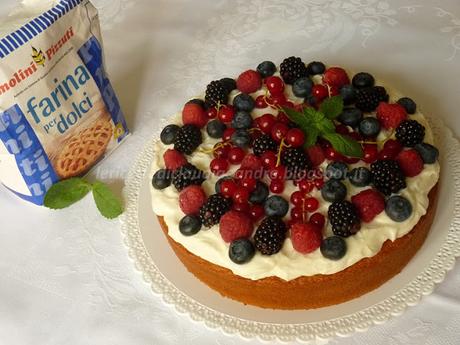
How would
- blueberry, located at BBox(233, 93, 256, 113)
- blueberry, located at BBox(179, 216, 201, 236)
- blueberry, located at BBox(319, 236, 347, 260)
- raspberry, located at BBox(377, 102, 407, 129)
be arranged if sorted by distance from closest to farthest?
1. blueberry, located at BBox(319, 236, 347, 260)
2. blueberry, located at BBox(179, 216, 201, 236)
3. raspberry, located at BBox(377, 102, 407, 129)
4. blueberry, located at BBox(233, 93, 256, 113)

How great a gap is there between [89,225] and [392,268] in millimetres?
802

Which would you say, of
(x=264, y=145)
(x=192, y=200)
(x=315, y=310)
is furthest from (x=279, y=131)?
(x=315, y=310)

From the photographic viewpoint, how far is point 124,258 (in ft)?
4.78

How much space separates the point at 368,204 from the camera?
3.94ft

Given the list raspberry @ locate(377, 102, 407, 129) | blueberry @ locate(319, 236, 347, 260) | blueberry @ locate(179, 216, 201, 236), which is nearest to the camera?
blueberry @ locate(319, 236, 347, 260)

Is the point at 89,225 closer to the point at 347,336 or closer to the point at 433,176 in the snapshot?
the point at 347,336

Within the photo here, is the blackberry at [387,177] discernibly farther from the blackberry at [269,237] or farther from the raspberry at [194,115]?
the raspberry at [194,115]

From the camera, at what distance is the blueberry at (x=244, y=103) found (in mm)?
1473

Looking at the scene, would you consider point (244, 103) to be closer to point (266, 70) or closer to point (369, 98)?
point (266, 70)

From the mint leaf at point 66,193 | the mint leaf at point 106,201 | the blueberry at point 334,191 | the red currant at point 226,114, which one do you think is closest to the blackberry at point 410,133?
the blueberry at point 334,191

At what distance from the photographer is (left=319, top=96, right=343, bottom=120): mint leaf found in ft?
4.39

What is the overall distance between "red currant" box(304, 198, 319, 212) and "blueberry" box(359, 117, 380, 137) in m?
0.24

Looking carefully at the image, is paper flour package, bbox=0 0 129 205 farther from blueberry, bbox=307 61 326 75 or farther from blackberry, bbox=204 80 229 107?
blueberry, bbox=307 61 326 75

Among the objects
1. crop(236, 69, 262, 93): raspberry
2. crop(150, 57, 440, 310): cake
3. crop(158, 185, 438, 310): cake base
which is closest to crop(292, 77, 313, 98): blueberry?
crop(150, 57, 440, 310): cake
